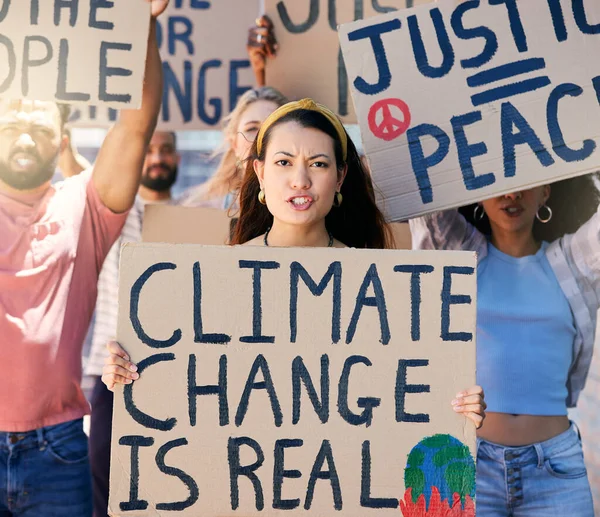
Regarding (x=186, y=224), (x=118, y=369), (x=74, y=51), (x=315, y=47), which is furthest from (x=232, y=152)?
(x=118, y=369)

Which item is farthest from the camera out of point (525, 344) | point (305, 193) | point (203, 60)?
point (203, 60)

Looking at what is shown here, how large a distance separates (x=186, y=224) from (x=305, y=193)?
3.79 feet

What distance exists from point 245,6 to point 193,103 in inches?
19.7

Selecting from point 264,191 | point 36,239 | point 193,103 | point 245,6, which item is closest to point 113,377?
point 264,191

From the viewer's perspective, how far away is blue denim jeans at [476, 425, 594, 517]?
270 cm

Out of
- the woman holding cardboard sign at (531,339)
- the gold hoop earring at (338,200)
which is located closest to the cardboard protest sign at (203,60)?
the woman holding cardboard sign at (531,339)

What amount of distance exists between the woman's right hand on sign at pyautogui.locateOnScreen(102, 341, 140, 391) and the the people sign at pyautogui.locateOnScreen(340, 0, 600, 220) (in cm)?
95

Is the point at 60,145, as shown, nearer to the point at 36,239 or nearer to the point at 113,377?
the point at 36,239

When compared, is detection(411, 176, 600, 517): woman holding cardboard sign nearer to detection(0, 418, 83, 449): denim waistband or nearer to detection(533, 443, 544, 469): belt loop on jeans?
detection(533, 443, 544, 469): belt loop on jeans

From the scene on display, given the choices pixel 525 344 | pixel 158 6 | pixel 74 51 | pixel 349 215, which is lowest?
pixel 525 344

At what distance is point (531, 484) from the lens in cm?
271

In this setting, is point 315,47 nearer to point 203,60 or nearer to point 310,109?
point 203,60

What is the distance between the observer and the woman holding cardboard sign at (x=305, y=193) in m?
2.34

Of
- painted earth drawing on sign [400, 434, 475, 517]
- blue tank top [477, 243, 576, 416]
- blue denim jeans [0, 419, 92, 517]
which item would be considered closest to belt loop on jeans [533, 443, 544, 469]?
blue tank top [477, 243, 576, 416]
